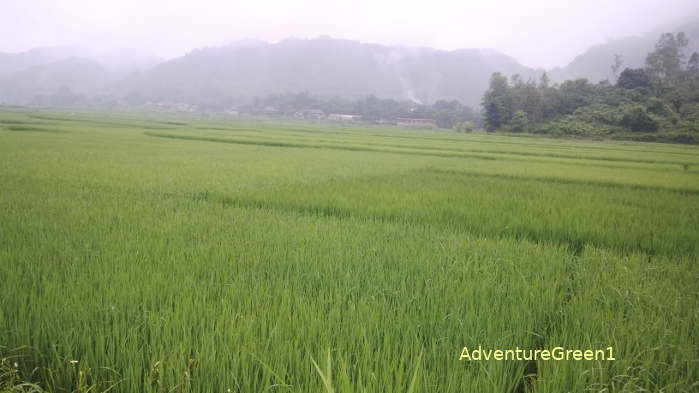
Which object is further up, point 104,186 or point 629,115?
point 629,115

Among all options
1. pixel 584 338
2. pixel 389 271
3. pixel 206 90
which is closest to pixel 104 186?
pixel 389 271

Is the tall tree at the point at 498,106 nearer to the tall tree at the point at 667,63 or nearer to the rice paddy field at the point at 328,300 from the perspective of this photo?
the tall tree at the point at 667,63

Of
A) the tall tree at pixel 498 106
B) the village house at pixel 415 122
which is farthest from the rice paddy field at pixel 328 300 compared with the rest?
the village house at pixel 415 122

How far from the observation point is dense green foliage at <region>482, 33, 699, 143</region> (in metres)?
37.6

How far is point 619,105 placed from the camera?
43.2m

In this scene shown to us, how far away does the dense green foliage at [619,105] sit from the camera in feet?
123

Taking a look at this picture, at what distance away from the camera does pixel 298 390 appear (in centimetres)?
105

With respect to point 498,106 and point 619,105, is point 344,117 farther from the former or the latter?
point 619,105

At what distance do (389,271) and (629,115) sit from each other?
46.9 meters

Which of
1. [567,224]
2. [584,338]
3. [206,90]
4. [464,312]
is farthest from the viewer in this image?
[206,90]

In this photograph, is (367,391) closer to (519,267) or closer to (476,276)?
(476,276)

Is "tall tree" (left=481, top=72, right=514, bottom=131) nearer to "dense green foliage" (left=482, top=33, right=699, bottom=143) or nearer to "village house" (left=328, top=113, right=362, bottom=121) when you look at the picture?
"dense green foliage" (left=482, top=33, right=699, bottom=143)

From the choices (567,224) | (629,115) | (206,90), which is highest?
(206,90)

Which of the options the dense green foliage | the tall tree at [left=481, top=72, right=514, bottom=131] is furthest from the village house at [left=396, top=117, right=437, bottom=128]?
the tall tree at [left=481, top=72, right=514, bottom=131]
